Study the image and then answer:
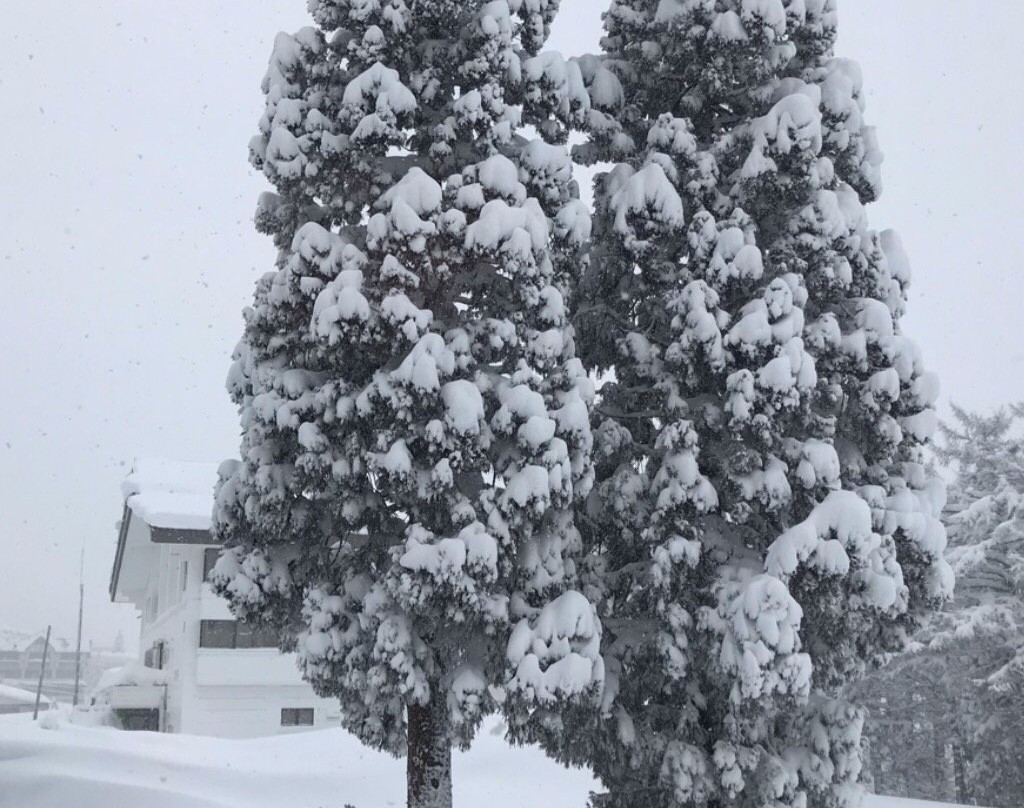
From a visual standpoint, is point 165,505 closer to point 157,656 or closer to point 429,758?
point 157,656

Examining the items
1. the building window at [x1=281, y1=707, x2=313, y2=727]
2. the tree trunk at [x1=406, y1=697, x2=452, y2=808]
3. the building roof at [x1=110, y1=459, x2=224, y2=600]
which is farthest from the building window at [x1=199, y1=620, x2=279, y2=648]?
the tree trunk at [x1=406, y1=697, x2=452, y2=808]

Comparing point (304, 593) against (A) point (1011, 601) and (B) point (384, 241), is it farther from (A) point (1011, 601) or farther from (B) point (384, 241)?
(A) point (1011, 601)

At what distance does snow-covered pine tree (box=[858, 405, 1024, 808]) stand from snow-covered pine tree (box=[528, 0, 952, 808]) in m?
11.1

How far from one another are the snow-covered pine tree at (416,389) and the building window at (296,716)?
1328 cm

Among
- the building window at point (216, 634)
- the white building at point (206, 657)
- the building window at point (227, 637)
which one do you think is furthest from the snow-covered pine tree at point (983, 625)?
the building window at point (216, 634)

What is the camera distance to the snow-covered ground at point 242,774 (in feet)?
36.7

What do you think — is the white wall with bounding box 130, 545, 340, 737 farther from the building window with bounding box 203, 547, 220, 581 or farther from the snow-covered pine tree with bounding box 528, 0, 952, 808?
the snow-covered pine tree with bounding box 528, 0, 952, 808

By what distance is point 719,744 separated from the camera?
Result: 9961 millimetres

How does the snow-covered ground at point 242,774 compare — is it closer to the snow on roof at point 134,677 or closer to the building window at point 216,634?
the building window at point 216,634

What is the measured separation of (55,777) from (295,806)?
3.31 metres

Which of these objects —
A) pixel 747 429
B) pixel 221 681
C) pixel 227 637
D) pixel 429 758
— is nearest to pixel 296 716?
pixel 221 681

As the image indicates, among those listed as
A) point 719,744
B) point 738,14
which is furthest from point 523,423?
point 738,14

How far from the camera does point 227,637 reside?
22.2 m

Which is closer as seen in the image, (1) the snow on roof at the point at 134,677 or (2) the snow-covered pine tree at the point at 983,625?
(2) the snow-covered pine tree at the point at 983,625
